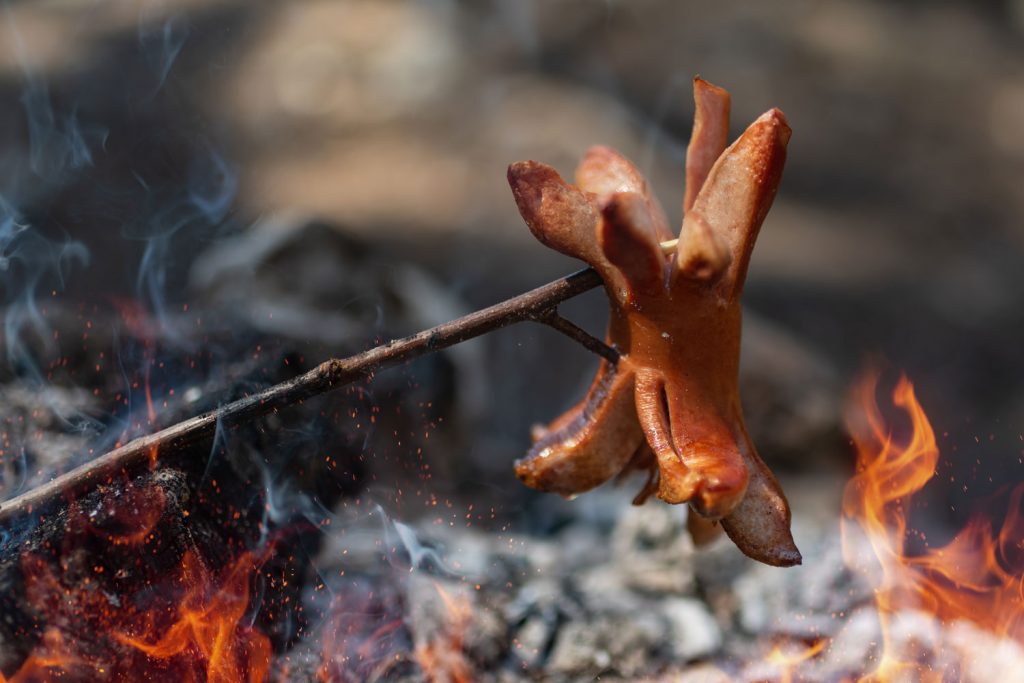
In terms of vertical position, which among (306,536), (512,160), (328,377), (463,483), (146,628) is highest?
(328,377)

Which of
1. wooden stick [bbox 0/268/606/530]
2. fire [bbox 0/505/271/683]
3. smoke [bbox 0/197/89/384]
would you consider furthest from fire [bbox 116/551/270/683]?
smoke [bbox 0/197/89/384]

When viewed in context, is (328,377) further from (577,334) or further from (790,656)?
(790,656)

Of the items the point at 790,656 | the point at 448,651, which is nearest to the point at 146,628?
the point at 448,651

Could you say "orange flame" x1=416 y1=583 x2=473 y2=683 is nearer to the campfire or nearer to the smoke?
the campfire

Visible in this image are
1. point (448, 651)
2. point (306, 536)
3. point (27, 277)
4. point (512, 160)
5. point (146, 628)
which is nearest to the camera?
point (146, 628)

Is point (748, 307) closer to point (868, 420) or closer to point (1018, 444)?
point (868, 420)
